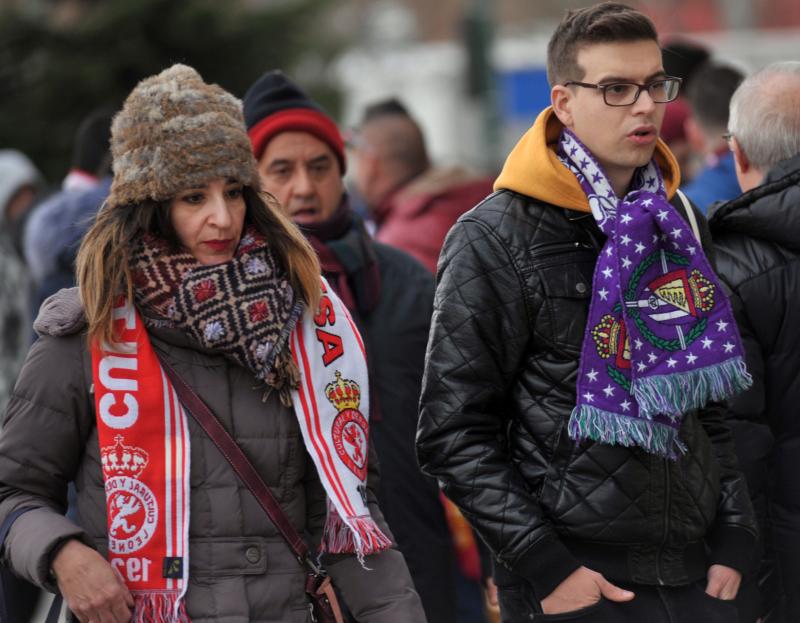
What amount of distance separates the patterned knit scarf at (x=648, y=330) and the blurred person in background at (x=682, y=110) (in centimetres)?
389

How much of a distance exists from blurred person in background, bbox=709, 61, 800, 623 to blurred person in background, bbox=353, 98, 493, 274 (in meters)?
2.54

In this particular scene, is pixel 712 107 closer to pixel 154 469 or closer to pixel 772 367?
pixel 772 367

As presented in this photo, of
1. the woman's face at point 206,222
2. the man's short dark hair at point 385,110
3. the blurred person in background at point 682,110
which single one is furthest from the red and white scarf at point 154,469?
the man's short dark hair at point 385,110

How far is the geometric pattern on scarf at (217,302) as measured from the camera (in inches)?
133

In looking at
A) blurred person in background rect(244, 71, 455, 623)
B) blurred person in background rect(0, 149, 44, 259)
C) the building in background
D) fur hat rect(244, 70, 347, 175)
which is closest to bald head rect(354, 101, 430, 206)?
blurred person in background rect(0, 149, 44, 259)

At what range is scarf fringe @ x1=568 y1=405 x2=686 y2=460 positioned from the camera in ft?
11.2

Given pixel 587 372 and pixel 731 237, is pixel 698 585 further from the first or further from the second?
pixel 731 237

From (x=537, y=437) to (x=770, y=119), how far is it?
4.70ft

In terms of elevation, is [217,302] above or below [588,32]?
below

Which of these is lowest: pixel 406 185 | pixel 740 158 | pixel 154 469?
pixel 154 469

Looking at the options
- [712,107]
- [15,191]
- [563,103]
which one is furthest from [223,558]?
[15,191]

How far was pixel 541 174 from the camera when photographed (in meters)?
3.57

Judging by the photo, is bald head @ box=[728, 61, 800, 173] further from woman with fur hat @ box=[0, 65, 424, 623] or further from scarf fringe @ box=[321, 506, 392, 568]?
scarf fringe @ box=[321, 506, 392, 568]

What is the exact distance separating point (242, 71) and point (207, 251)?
494 inches
